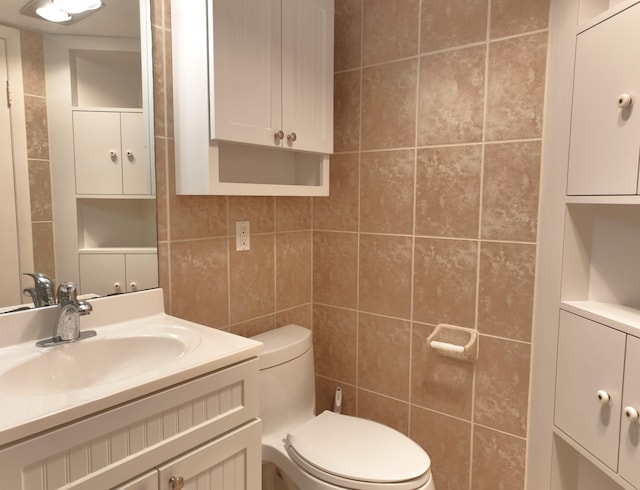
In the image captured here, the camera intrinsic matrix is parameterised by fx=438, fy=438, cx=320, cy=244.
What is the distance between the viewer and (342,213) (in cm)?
193

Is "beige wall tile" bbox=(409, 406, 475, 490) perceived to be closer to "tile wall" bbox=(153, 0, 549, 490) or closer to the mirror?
"tile wall" bbox=(153, 0, 549, 490)

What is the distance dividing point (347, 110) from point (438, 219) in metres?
0.63

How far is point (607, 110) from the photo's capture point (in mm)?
1195

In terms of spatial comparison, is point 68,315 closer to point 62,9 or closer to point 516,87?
point 62,9

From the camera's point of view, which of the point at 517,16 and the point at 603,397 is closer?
the point at 603,397

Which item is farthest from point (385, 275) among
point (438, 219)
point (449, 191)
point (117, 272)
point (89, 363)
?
point (89, 363)

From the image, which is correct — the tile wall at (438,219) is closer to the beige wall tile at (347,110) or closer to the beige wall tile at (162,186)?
the beige wall tile at (347,110)

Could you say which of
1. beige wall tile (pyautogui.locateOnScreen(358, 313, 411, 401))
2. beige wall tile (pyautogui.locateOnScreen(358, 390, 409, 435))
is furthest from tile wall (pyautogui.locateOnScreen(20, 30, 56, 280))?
beige wall tile (pyautogui.locateOnScreen(358, 390, 409, 435))

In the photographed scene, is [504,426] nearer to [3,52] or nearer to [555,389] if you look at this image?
[555,389]

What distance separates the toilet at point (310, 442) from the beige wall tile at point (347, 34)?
3.77 feet

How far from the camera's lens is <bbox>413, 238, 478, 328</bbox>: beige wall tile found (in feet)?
5.25

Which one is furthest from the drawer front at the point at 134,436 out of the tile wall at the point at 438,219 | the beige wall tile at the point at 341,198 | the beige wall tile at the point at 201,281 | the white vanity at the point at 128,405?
the beige wall tile at the point at 341,198

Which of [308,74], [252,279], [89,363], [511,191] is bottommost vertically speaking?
[89,363]

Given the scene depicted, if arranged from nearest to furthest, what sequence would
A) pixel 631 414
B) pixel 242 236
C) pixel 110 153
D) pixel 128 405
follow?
1. pixel 128 405
2. pixel 631 414
3. pixel 110 153
4. pixel 242 236
